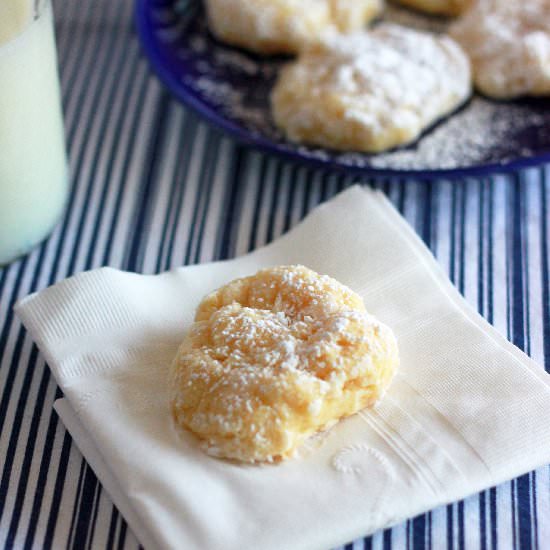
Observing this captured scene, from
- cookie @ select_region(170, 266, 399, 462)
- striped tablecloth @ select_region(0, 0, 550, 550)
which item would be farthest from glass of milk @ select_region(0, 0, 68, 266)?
cookie @ select_region(170, 266, 399, 462)

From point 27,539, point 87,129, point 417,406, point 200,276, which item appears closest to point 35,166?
point 200,276

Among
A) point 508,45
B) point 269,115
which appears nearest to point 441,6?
point 508,45

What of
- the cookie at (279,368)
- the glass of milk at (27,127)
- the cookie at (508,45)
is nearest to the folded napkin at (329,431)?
the cookie at (279,368)

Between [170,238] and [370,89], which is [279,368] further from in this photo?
[370,89]

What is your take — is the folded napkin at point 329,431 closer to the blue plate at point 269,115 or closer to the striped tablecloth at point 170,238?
the striped tablecloth at point 170,238

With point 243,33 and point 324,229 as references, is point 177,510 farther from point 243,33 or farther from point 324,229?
point 243,33

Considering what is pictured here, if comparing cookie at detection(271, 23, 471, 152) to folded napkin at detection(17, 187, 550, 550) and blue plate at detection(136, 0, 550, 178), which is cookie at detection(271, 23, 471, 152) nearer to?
blue plate at detection(136, 0, 550, 178)

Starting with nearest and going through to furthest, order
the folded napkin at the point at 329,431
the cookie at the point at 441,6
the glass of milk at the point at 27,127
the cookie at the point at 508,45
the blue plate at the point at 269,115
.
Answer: the folded napkin at the point at 329,431 → the glass of milk at the point at 27,127 → the blue plate at the point at 269,115 → the cookie at the point at 508,45 → the cookie at the point at 441,6
